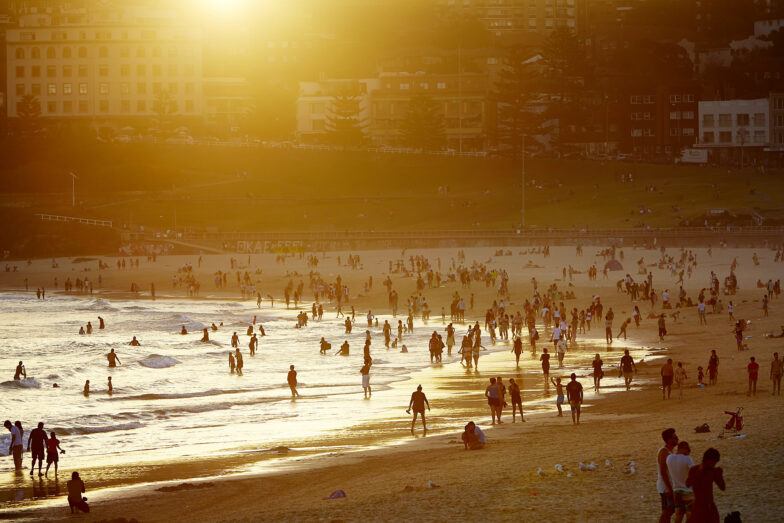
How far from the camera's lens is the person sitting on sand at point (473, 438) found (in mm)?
17312

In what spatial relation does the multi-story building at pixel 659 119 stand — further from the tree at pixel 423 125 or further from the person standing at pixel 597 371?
the person standing at pixel 597 371

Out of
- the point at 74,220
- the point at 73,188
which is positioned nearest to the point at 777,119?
the point at 74,220

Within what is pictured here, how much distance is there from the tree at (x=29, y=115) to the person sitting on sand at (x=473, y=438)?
86511 millimetres

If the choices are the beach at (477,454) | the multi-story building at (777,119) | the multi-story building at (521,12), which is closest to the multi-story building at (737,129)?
the multi-story building at (777,119)

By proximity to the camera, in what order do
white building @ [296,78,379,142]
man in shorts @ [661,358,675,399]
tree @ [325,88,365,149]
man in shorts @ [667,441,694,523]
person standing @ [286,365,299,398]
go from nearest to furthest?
man in shorts @ [667,441,694,523] → man in shorts @ [661,358,675,399] → person standing @ [286,365,299,398] → tree @ [325,88,365,149] → white building @ [296,78,379,142]

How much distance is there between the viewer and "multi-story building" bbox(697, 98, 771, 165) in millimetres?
87938

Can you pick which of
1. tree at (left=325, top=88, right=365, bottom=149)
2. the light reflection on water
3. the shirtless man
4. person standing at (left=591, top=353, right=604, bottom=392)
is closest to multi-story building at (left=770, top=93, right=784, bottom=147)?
tree at (left=325, top=88, right=365, bottom=149)

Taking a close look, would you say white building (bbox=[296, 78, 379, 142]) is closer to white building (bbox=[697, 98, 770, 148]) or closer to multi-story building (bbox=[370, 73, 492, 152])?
multi-story building (bbox=[370, 73, 492, 152])

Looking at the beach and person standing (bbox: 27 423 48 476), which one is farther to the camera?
person standing (bbox: 27 423 48 476)

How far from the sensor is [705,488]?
961cm

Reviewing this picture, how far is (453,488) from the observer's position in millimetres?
14188

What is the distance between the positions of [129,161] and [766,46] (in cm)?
5376

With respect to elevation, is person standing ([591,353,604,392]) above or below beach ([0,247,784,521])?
above

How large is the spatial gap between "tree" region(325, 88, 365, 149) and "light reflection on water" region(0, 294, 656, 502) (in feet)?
164
